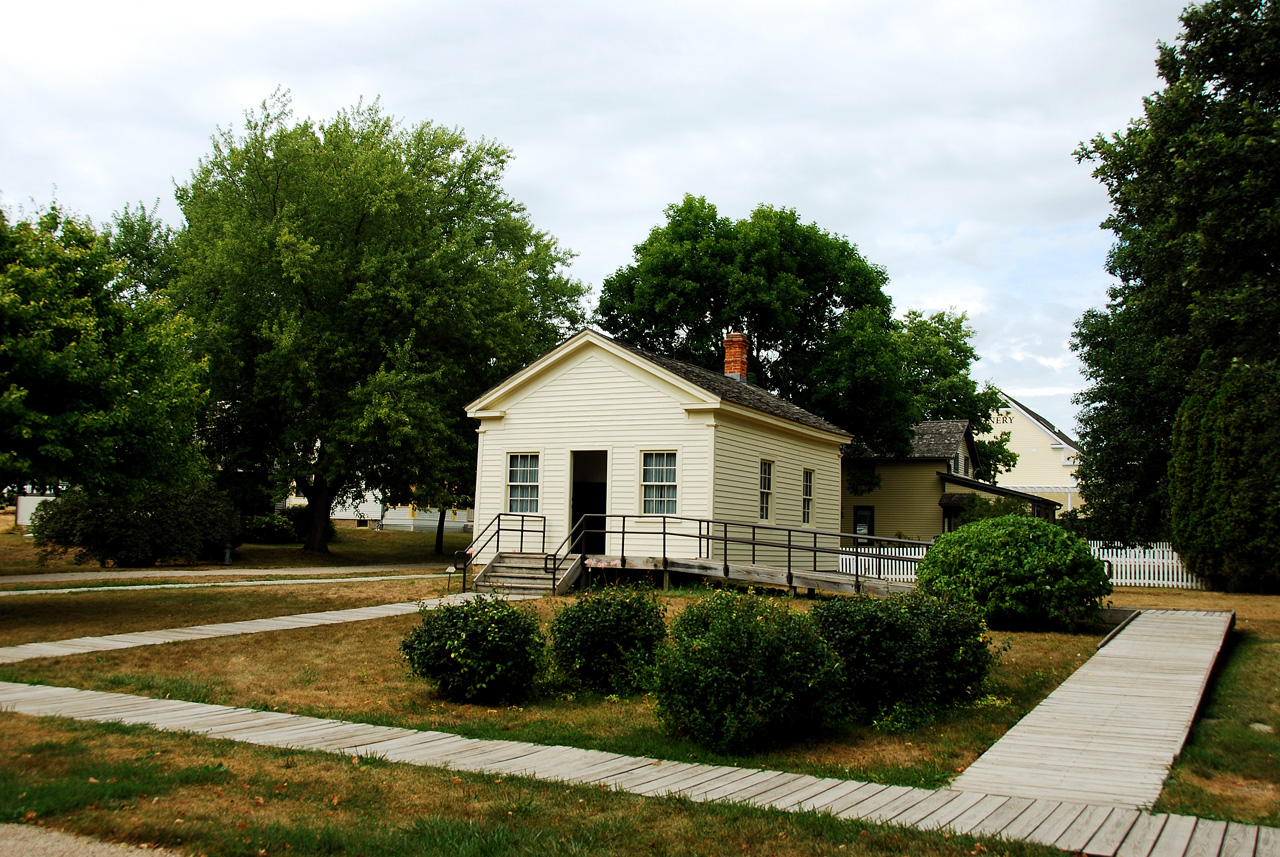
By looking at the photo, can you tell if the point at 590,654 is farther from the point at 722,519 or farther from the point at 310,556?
the point at 310,556

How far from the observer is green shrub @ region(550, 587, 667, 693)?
10.2 m

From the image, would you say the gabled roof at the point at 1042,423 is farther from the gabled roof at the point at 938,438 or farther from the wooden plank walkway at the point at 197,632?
the wooden plank walkway at the point at 197,632

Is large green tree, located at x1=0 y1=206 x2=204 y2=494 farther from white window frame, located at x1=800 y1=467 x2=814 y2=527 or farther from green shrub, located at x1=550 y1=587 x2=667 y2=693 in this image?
white window frame, located at x1=800 y1=467 x2=814 y2=527

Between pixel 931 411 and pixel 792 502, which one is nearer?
pixel 792 502

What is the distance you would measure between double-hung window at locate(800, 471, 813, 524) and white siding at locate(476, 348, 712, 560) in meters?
5.07

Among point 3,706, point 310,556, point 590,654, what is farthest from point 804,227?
point 3,706

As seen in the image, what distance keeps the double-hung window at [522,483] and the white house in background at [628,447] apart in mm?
27

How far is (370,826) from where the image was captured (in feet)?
17.5

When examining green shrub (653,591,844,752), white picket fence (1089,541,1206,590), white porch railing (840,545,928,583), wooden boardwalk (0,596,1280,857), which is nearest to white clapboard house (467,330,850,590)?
white porch railing (840,545,928,583)

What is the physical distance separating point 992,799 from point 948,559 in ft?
27.2

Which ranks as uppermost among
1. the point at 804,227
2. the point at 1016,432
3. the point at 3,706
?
the point at 804,227

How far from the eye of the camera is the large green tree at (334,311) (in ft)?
91.9

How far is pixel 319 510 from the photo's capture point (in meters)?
31.6

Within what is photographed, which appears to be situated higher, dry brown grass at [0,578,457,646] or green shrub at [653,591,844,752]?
green shrub at [653,591,844,752]
